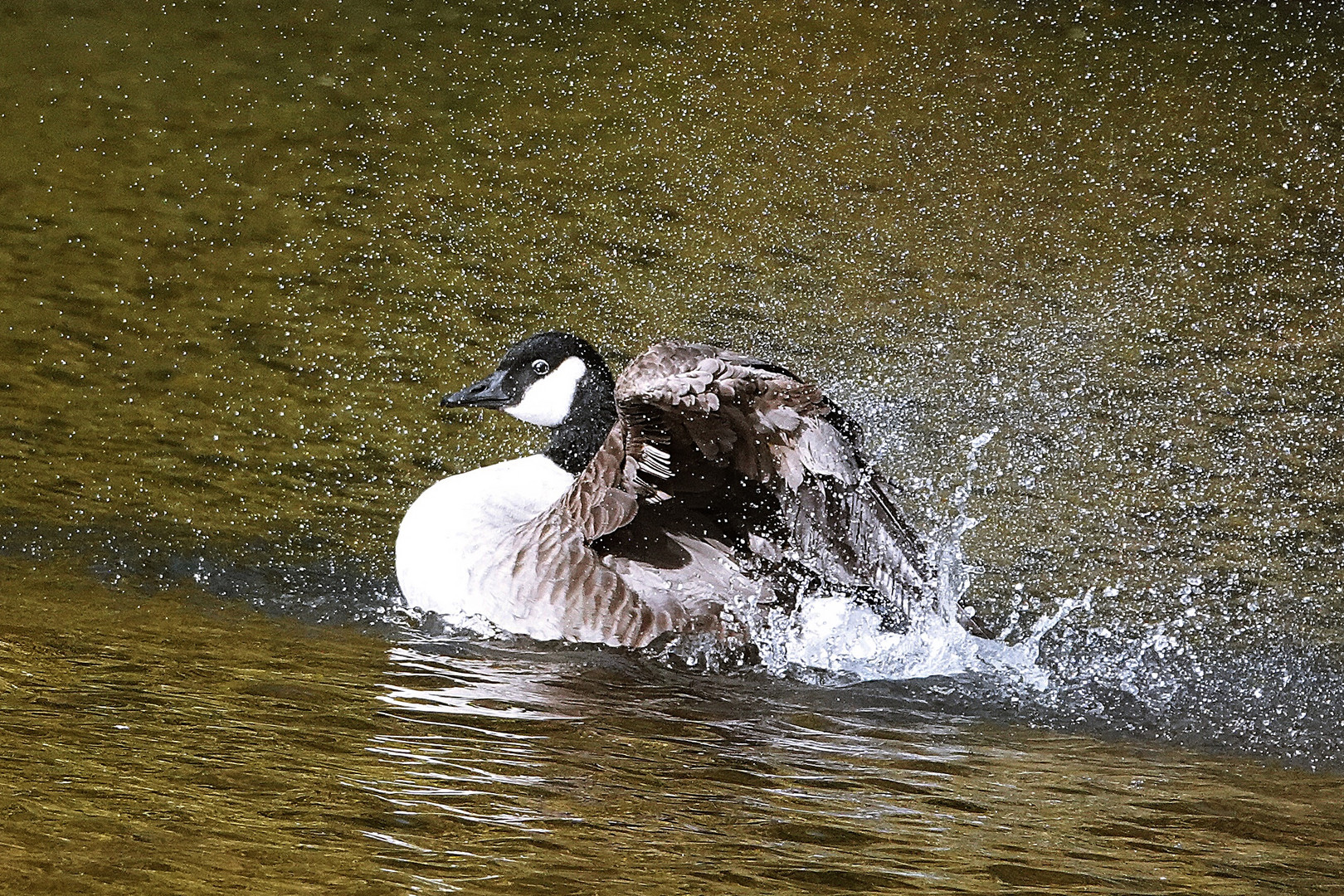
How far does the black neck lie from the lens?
6.14 m

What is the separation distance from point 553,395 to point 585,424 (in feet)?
0.56

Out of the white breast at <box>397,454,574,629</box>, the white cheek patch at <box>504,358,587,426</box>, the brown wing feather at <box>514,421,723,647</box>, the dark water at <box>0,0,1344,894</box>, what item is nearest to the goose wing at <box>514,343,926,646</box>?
the brown wing feather at <box>514,421,723,647</box>

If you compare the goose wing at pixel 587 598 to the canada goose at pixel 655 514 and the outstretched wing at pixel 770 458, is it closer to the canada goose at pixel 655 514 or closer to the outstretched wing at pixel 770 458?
the canada goose at pixel 655 514

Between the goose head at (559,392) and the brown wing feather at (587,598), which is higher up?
the goose head at (559,392)

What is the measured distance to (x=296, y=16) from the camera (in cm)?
1523

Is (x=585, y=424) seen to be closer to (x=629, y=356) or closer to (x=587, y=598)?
(x=587, y=598)

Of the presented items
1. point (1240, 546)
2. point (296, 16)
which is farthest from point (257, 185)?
point (1240, 546)

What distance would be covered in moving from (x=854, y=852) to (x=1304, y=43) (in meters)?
14.8

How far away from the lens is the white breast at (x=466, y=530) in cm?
568

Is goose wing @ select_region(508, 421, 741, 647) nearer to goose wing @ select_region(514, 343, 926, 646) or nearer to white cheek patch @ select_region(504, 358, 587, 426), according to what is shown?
goose wing @ select_region(514, 343, 926, 646)

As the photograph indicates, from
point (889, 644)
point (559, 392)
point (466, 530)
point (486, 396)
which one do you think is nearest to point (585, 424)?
point (559, 392)

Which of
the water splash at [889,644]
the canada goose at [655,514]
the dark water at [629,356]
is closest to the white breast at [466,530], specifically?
the canada goose at [655,514]

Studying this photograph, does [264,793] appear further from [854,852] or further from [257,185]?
[257,185]

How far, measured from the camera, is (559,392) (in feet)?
20.1
